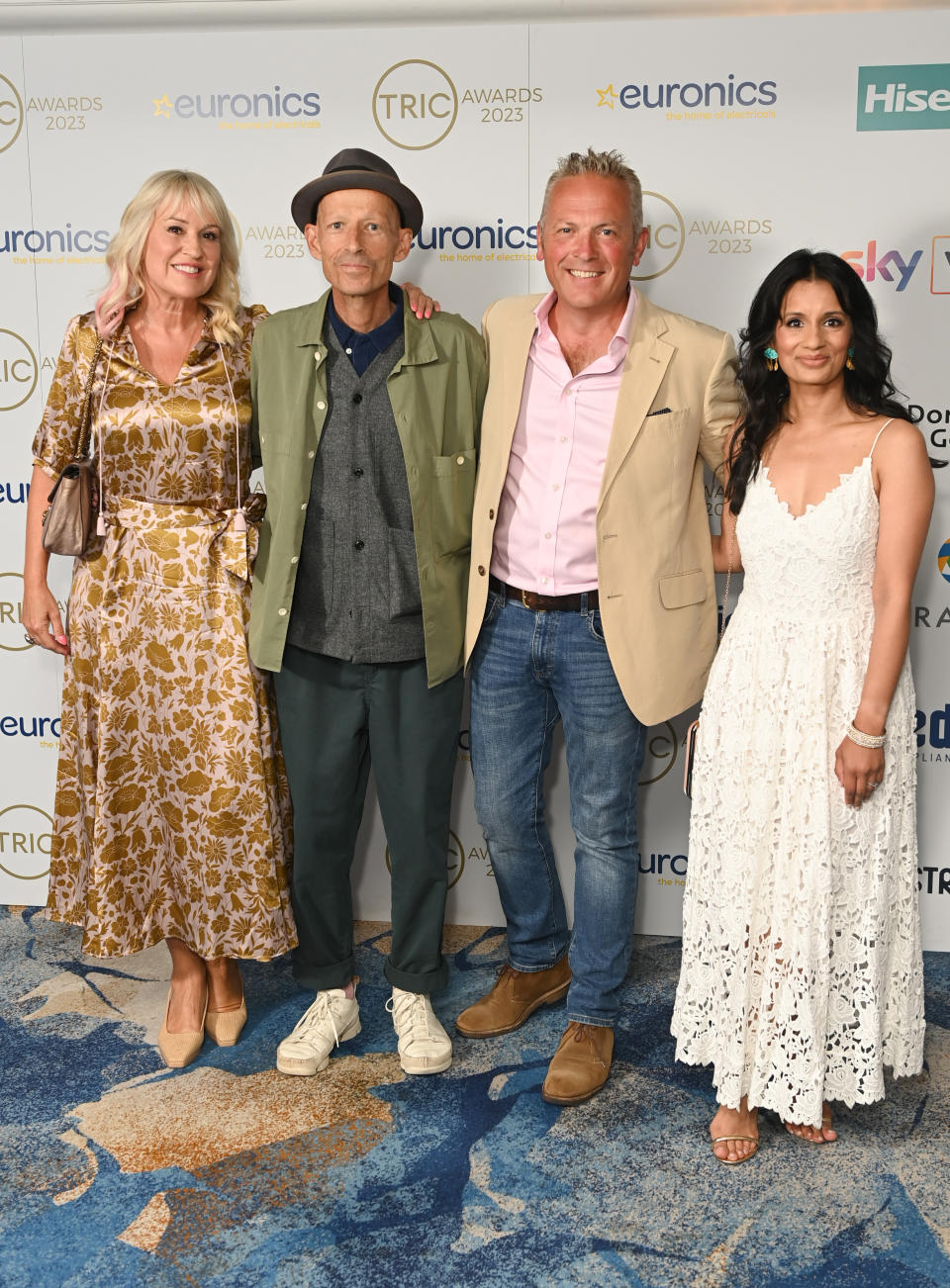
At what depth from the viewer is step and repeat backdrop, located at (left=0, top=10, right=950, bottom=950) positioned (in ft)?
9.55

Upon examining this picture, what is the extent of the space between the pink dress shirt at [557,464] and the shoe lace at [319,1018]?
110 centimetres

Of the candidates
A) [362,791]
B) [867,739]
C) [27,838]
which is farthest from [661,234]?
[27,838]

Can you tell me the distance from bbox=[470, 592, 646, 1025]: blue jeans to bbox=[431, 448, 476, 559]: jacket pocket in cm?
17

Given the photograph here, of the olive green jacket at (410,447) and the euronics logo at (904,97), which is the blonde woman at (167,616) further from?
the euronics logo at (904,97)

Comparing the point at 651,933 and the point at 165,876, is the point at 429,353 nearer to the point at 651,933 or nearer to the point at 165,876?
the point at 165,876

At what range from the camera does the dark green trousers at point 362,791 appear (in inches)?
101

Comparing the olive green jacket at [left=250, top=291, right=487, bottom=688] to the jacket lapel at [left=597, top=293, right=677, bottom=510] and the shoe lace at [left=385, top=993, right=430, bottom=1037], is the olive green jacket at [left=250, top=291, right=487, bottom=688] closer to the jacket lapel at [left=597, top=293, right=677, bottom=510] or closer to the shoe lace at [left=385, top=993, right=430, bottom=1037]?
the jacket lapel at [left=597, top=293, right=677, bottom=510]

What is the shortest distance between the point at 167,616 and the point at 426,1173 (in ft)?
4.22

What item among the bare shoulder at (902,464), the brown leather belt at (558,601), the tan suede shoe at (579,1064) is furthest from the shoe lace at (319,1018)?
the bare shoulder at (902,464)

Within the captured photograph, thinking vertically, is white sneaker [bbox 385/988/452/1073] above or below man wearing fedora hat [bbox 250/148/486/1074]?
below

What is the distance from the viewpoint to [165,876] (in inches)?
106

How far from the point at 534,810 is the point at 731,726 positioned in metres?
0.65

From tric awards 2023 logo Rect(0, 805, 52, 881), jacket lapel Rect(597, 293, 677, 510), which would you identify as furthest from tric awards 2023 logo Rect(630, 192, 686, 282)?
tric awards 2023 logo Rect(0, 805, 52, 881)

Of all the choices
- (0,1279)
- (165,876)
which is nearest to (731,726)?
(165,876)
